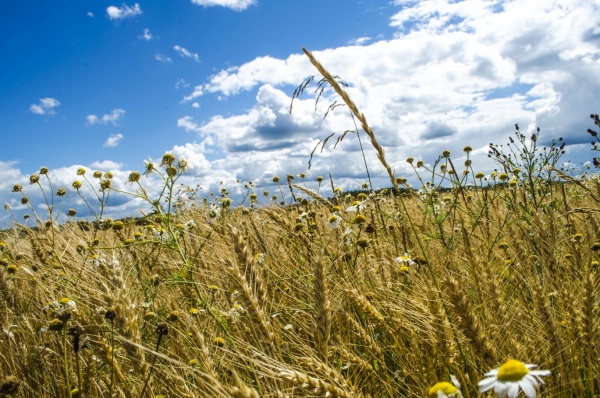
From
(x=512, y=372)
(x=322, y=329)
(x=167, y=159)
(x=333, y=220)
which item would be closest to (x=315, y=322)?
(x=322, y=329)

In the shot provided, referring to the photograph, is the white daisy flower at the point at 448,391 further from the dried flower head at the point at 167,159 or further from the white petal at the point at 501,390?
the dried flower head at the point at 167,159

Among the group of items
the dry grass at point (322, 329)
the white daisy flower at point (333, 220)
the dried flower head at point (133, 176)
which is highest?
the dried flower head at point (133, 176)

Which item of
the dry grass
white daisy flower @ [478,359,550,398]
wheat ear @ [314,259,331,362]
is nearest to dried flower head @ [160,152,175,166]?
the dry grass

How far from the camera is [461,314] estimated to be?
4.77ft

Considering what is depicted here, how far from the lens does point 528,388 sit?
3.12 feet

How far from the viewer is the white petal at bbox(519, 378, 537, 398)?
912mm

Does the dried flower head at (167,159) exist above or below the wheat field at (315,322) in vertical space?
above

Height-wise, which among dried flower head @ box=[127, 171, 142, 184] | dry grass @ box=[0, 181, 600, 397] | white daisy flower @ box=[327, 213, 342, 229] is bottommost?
dry grass @ box=[0, 181, 600, 397]

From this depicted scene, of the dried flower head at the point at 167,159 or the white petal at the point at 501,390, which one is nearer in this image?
the white petal at the point at 501,390

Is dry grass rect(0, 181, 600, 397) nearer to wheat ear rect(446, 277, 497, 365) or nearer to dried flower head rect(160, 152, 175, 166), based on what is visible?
wheat ear rect(446, 277, 497, 365)

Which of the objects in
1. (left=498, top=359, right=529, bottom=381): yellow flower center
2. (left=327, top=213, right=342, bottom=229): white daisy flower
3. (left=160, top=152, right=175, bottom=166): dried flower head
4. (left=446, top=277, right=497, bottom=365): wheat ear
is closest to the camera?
(left=498, top=359, right=529, bottom=381): yellow flower center

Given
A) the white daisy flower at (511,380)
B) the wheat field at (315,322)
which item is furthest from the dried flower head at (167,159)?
the white daisy flower at (511,380)

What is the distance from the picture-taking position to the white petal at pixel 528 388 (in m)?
0.91

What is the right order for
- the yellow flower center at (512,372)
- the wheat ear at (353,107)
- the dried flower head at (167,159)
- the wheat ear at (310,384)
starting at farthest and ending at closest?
the dried flower head at (167,159) → the wheat ear at (353,107) → the wheat ear at (310,384) → the yellow flower center at (512,372)
